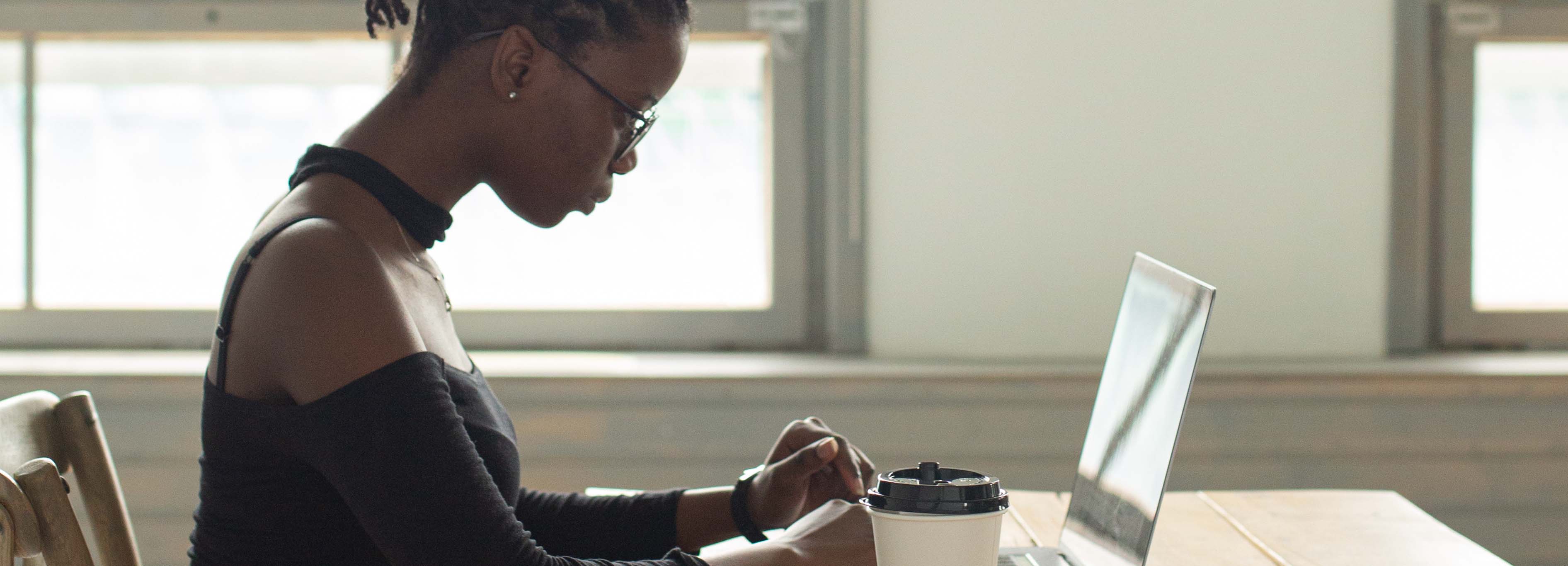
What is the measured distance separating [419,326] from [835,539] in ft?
1.21

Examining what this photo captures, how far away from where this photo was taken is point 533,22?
993mm

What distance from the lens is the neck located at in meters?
1.00

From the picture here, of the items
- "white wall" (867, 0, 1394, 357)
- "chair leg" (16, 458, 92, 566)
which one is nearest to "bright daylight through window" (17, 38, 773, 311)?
"white wall" (867, 0, 1394, 357)

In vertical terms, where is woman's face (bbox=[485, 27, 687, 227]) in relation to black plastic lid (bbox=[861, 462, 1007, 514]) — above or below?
above

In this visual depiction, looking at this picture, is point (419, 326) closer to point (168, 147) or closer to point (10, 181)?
point (168, 147)

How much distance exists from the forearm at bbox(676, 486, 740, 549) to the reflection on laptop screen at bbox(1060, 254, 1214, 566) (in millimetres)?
326

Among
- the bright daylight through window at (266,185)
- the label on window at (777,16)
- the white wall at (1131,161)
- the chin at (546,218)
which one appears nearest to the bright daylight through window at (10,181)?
the bright daylight through window at (266,185)

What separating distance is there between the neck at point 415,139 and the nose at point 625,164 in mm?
124

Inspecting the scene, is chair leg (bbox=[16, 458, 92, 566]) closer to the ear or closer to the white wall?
the ear

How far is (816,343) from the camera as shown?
2.46 metres

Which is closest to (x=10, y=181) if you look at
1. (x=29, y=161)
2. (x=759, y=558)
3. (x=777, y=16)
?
(x=29, y=161)

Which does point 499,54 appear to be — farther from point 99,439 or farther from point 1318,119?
point 1318,119

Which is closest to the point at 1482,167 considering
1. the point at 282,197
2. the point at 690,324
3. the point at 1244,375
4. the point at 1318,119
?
the point at 1318,119

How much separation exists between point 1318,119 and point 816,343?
1.02 m
